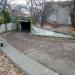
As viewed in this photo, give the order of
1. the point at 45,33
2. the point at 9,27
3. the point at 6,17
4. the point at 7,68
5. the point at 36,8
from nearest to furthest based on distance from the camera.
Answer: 1. the point at 7,68
2. the point at 45,33
3. the point at 36,8
4. the point at 6,17
5. the point at 9,27

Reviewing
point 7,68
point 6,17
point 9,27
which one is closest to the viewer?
point 7,68

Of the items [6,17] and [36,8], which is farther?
[6,17]

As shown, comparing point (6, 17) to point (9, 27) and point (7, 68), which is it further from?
point (7, 68)

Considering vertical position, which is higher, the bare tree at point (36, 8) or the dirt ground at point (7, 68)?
the bare tree at point (36, 8)

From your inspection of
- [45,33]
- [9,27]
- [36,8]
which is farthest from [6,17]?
[45,33]

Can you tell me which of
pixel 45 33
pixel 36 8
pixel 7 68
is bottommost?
pixel 7 68

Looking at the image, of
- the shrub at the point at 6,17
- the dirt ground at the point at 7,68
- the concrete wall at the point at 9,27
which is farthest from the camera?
the shrub at the point at 6,17

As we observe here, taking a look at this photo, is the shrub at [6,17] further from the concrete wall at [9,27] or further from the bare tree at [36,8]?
the bare tree at [36,8]

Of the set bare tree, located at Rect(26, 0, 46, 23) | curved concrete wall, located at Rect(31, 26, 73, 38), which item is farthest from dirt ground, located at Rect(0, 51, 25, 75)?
bare tree, located at Rect(26, 0, 46, 23)

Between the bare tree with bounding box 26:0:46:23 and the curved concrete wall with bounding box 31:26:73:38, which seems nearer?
the curved concrete wall with bounding box 31:26:73:38

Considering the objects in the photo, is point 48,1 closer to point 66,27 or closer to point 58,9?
point 58,9

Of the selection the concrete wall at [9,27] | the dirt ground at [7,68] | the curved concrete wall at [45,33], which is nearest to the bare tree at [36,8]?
the curved concrete wall at [45,33]

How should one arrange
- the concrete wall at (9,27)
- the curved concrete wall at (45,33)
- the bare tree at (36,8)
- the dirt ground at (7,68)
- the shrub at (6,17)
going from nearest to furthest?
the dirt ground at (7,68) < the curved concrete wall at (45,33) < the concrete wall at (9,27) < the bare tree at (36,8) < the shrub at (6,17)

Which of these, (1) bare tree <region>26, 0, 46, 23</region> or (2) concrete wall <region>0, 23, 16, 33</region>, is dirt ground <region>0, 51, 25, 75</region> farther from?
(1) bare tree <region>26, 0, 46, 23</region>
